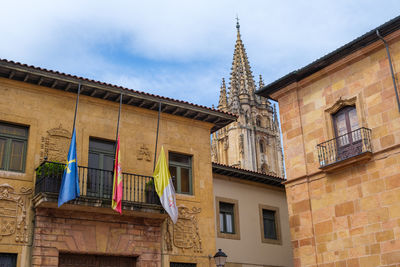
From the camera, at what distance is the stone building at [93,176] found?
14.2m

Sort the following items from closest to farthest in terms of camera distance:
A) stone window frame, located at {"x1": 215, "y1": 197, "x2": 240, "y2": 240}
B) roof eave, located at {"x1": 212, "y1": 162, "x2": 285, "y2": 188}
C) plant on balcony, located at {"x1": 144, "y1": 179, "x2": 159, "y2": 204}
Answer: plant on balcony, located at {"x1": 144, "y1": 179, "x2": 159, "y2": 204}
stone window frame, located at {"x1": 215, "y1": 197, "x2": 240, "y2": 240}
roof eave, located at {"x1": 212, "y1": 162, "x2": 285, "y2": 188}

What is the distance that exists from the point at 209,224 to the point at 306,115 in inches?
201

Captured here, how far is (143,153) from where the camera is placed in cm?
1702

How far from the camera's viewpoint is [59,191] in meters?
14.0

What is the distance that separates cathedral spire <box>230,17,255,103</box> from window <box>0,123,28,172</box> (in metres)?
64.1

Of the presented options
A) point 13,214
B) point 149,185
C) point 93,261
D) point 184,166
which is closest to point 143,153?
point 149,185

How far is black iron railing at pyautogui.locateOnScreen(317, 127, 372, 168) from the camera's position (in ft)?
49.3

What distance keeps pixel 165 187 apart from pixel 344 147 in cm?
579

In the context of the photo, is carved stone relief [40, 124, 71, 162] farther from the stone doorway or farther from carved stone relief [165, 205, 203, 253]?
carved stone relief [165, 205, 203, 253]

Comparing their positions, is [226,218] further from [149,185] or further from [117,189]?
[117,189]

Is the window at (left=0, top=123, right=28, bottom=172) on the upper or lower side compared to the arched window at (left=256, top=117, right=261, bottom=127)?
lower

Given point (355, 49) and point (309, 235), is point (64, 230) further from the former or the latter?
point (355, 49)

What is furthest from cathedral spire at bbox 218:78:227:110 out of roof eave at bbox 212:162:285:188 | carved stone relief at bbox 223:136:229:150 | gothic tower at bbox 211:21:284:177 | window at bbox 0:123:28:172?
window at bbox 0:123:28:172

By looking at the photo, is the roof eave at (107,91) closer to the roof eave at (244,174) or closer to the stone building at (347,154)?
the roof eave at (244,174)
